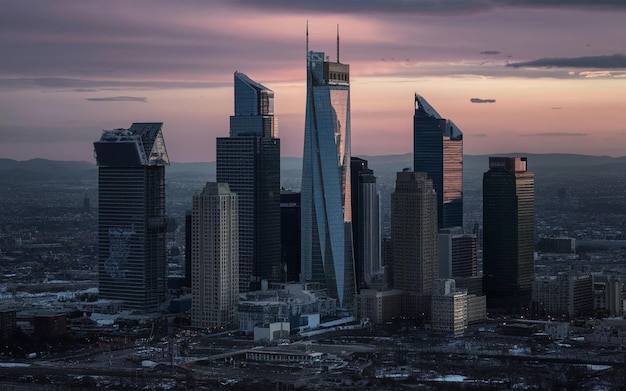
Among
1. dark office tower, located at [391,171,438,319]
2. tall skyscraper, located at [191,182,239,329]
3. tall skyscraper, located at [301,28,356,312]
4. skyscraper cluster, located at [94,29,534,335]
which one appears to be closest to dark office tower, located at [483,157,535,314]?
skyscraper cluster, located at [94,29,534,335]

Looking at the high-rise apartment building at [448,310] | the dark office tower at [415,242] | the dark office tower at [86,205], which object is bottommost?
the high-rise apartment building at [448,310]

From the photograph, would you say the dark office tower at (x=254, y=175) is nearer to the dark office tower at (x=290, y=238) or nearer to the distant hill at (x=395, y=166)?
the dark office tower at (x=290, y=238)

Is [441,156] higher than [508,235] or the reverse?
higher

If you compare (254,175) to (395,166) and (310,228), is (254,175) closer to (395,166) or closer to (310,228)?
(310,228)

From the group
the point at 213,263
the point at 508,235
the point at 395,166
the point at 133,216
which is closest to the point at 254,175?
the point at 133,216

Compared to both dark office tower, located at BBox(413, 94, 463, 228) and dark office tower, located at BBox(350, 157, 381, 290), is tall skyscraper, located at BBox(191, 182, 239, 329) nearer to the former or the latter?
dark office tower, located at BBox(350, 157, 381, 290)

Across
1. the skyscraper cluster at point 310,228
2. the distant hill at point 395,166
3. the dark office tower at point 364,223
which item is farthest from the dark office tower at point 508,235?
the distant hill at point 395,166
